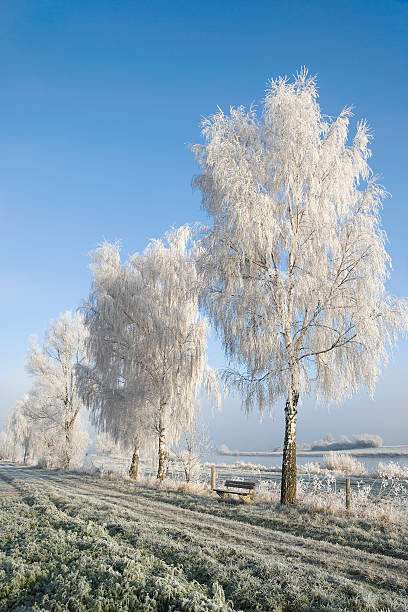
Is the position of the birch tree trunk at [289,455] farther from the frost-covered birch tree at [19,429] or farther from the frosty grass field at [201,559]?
the frost-covered birch tree at [19,429]

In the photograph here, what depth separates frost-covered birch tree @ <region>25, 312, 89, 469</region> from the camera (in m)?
32.3

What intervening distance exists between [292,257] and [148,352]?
9.81 m

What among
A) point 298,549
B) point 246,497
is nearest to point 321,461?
point 246,497

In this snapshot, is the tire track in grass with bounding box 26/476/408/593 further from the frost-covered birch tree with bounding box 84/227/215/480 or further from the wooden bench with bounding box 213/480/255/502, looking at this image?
the frost-covered birch tree with bounding box 84/227/215/480

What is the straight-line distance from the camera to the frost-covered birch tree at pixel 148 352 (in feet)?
63.9

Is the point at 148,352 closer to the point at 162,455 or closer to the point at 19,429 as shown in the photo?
the point at 162,455

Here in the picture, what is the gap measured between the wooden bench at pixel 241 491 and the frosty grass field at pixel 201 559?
141 cm

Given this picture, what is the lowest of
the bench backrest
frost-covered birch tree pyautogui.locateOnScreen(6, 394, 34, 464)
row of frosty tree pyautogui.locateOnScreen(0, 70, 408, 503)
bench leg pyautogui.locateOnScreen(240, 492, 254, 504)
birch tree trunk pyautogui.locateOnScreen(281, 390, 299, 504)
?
frost-covered birch tree pyautogui.locateOnScreen(6, 394, 34, 464)

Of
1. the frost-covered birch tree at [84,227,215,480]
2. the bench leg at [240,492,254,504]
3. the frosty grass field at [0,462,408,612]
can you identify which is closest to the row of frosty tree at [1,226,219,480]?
the frost-covered birch tree at [84,227,215,480]

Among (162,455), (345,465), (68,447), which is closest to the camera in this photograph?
(162,455)

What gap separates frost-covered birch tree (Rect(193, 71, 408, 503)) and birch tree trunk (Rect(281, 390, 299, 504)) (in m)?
0.03

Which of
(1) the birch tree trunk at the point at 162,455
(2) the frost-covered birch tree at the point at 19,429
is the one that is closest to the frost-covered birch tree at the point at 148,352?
(1) the birch tree trunk at the point at 162,455

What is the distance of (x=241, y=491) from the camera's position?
13453 millimetres

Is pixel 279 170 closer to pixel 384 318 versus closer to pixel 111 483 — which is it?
pixel 384 318
